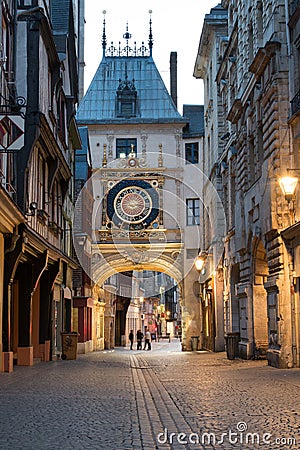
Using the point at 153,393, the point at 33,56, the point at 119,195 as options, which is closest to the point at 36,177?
the point at 33,56

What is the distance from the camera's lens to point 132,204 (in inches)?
1820

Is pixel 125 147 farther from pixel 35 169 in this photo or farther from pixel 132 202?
pixel 35 169

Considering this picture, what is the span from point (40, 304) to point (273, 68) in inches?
408

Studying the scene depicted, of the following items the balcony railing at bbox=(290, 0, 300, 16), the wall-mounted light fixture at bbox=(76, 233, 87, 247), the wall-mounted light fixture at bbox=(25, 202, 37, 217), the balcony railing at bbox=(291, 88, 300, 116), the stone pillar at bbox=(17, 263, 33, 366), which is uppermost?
the balcony railing at bbox=(290, 0, 300, 16)

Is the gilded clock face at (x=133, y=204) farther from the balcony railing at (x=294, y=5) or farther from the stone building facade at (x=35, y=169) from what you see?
the balcony railing at (x=294, y=5)

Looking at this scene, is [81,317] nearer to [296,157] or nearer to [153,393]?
[296,157]

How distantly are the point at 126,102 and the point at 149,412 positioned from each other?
40.0 meters

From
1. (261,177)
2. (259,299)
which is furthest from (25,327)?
(261,177)

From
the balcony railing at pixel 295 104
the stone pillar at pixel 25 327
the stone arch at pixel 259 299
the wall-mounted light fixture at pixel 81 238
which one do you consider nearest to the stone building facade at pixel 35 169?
the stone pillar at pixel 25 327

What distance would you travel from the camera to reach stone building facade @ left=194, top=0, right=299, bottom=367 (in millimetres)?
20062

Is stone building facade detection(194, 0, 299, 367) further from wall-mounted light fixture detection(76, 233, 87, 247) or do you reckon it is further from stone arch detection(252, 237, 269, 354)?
wall-mounted light fixture detection(76, 233, 87, 247)

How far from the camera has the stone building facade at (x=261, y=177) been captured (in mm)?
20062

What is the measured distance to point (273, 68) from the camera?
Result: 21.0 m

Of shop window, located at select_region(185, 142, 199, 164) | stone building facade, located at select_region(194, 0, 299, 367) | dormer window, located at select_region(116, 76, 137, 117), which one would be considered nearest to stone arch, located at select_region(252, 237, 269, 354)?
stone building facade, located at select_region(194, 0, 299, 367)
